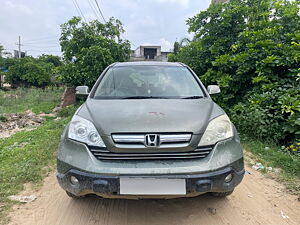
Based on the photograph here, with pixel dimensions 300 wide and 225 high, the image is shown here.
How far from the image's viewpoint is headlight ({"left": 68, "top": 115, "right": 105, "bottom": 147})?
184 cm

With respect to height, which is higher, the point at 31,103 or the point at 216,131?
the point at 216,131

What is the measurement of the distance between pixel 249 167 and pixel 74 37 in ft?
28.5

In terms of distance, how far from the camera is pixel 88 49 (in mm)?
8914

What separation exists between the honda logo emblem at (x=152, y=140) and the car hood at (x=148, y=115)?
0.13 feet

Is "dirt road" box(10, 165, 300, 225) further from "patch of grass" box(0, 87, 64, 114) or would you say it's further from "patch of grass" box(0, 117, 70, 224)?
"patch of grass" box(0, 87, 64, 114)

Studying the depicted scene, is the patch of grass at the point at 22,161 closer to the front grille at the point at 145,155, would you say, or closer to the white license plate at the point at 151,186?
the front grille at the point at 145,155

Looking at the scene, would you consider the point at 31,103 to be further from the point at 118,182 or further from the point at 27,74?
the point at 118,182

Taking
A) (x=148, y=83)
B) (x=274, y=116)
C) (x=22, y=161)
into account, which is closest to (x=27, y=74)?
(x=22, y=161)

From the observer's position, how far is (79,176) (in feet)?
5.74

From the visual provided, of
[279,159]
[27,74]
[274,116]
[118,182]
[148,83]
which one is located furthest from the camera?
[27,74]

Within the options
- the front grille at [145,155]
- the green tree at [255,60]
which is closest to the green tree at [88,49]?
the green tree at [255,60]

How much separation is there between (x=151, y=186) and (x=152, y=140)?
35cm

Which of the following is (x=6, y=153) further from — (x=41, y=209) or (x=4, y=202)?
(x=41, y=209)

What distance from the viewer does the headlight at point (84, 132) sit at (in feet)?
6.05
